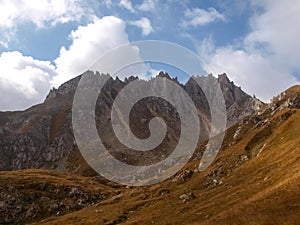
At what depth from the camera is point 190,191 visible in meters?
104

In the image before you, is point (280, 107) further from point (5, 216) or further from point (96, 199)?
point (5, 216)

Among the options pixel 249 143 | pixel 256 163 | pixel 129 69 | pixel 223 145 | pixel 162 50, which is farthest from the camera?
pixel 223 145

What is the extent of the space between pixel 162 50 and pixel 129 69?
7.25 metres

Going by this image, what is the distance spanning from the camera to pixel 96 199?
437 ft

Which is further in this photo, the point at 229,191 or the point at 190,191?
the point at 190,191

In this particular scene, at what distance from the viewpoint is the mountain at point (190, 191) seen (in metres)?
71.1

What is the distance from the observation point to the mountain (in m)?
71.1

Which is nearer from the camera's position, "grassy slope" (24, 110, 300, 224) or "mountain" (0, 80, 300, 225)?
"grassy slope" (24, 110, 300, 224)

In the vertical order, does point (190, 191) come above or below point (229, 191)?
above

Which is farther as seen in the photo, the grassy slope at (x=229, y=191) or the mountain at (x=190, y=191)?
the mountain at (x=190, y=191)

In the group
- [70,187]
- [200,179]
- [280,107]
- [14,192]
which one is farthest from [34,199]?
[280,107]

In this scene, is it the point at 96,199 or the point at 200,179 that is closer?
the point at 200,179

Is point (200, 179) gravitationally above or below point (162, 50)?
below

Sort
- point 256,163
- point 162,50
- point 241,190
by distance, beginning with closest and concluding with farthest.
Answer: point 162,50 < point 241,190 < point 256,163
